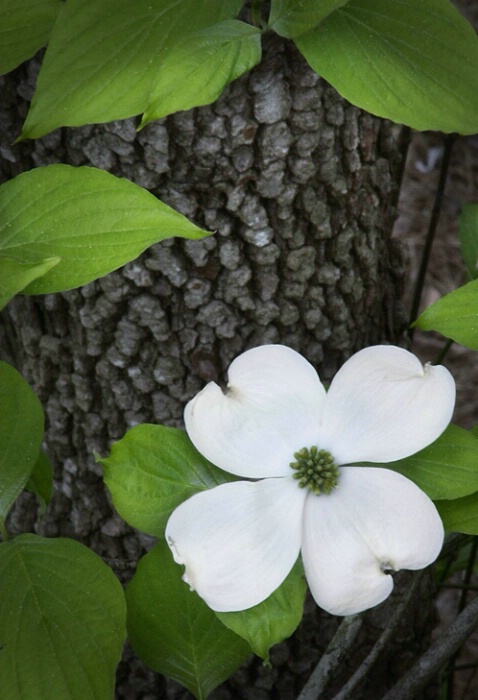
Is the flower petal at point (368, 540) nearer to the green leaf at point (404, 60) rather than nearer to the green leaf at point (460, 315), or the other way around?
the green leaf at point (460, 315)

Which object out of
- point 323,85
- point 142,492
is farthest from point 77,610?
point 323,85

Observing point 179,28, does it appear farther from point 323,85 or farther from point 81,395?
point 81,395

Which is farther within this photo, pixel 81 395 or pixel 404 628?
pixel 404 628

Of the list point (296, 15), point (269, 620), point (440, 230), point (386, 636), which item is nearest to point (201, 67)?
point (296, 15)

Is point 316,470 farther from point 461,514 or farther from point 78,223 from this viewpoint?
point 78,223

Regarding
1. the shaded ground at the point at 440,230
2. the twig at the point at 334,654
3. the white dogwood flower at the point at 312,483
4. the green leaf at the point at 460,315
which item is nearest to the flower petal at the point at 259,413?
the white dogwood flower at the point at 312,483

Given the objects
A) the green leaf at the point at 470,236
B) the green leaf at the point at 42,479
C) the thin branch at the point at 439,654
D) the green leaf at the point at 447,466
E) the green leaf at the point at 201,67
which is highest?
the green leaf at the point at 201,67

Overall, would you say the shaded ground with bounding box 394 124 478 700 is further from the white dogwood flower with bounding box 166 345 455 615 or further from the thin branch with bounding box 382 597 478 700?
the white dogwood flower with bounding box 166 345 455 615
